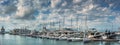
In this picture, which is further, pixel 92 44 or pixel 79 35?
pixel 79 35

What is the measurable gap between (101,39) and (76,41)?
355 inches

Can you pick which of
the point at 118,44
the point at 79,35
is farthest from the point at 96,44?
the point at 79,35

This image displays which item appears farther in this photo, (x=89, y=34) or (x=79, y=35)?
(x=79, y=35)

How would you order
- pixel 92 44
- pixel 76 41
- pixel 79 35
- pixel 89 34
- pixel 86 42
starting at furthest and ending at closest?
1. pixel 79 35
2. pixel 89 34
3. pixel 76 41
4. pixel 86 42
5. pixel 92 44

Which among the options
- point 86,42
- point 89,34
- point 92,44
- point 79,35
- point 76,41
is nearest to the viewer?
point 92,44

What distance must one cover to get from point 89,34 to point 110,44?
71.5 feet

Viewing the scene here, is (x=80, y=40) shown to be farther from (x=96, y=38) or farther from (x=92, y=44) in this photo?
(x=92, y=44)

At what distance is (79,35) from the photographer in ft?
376

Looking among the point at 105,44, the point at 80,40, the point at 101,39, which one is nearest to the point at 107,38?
the point at 101,39

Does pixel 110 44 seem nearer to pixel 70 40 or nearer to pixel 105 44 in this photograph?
pixel 105 44

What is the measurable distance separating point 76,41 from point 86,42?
9306mm

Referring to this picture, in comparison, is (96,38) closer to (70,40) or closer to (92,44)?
(70,40)

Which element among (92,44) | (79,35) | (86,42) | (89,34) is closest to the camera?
(92,44)

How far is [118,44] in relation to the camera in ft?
275
